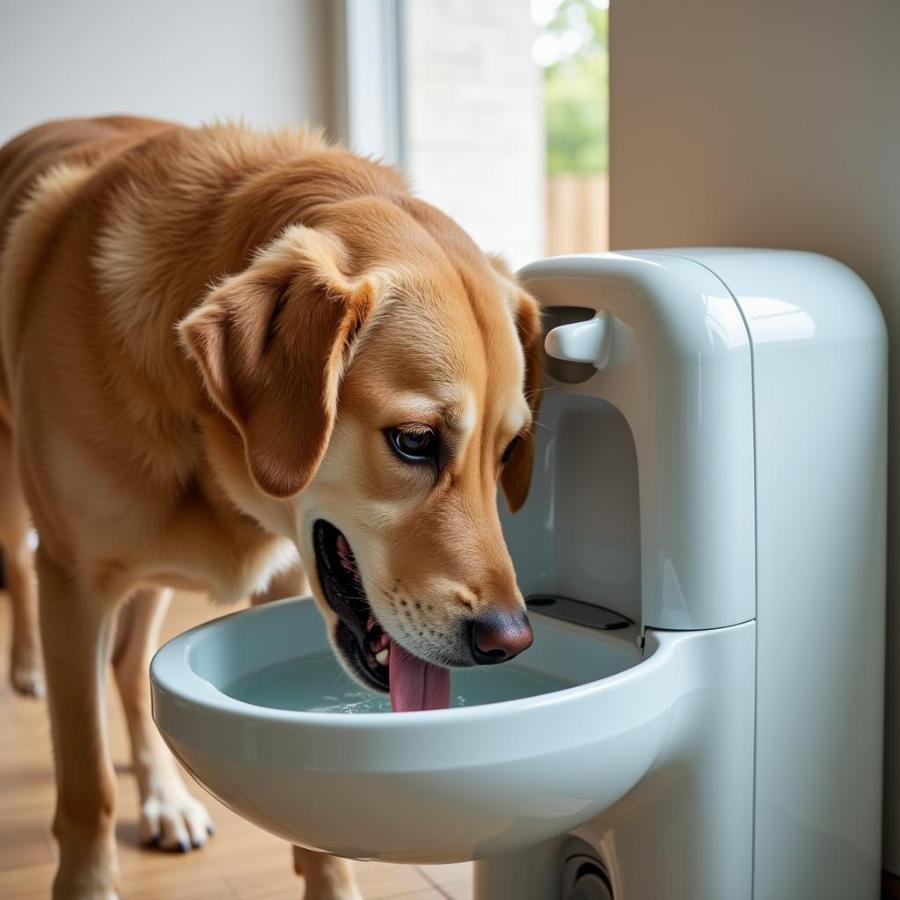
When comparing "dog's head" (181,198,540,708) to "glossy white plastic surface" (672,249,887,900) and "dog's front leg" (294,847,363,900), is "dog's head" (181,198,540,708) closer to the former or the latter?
"glossy white plastic surface" (672,249,887,900)

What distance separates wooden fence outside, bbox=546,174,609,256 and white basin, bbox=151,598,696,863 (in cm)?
355

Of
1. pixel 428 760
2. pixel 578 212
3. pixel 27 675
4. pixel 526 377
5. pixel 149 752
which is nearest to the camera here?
pixel 428 760

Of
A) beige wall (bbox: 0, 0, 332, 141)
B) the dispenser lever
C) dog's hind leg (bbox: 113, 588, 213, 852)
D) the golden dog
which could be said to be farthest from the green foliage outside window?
the dispenser lever

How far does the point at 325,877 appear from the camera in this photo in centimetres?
149

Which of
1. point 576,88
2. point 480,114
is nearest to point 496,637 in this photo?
point 480,114

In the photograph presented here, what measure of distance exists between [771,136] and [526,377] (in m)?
0.45

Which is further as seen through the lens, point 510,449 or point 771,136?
point 771,136

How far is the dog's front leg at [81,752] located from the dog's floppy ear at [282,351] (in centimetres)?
46

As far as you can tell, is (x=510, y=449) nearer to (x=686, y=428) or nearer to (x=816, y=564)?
(x=686, y=428)

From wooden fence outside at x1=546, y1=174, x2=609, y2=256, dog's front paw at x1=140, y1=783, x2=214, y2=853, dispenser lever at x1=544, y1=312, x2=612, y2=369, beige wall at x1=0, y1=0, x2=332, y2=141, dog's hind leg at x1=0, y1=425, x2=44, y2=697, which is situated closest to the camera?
dispenser lever at x1=544, y1=312, x2=612, y2=369

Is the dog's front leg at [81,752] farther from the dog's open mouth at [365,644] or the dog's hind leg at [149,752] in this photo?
the dog's open mouth at [365,644]

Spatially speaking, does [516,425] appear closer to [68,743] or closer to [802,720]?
[802,720]

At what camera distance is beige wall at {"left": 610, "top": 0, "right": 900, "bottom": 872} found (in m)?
1.32

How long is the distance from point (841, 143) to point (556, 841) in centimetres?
87
